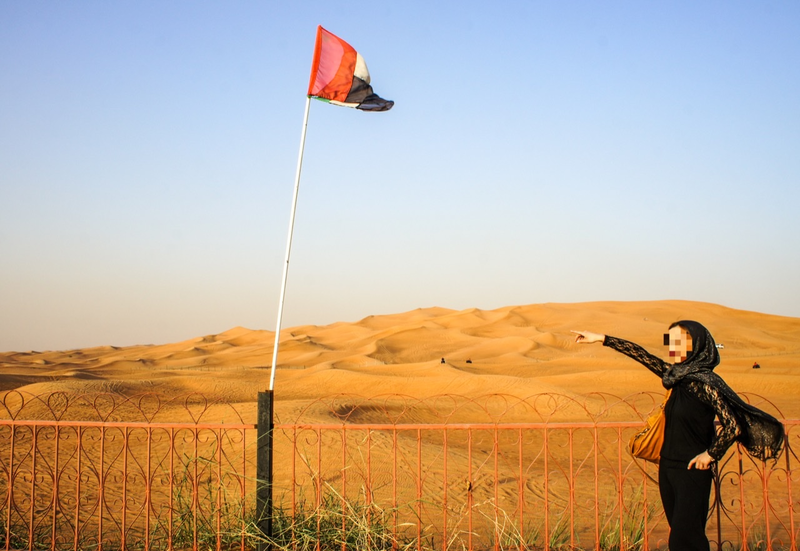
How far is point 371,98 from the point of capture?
277 inches

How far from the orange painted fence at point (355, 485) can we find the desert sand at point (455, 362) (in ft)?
5.55

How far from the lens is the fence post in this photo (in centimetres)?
545

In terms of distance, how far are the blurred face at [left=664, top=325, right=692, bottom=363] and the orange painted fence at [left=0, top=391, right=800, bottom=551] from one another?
703 mm

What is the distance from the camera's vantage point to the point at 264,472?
5.46 meters

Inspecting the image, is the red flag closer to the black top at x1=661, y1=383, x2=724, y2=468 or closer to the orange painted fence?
the orange painted fence

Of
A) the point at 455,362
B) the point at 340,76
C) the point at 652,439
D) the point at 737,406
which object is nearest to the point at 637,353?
the point at 652,439

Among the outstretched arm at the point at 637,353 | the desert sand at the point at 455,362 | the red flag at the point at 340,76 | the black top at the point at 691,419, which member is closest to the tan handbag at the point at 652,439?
the black top at the point at 691,419

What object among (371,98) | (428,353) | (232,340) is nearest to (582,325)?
(428,353)

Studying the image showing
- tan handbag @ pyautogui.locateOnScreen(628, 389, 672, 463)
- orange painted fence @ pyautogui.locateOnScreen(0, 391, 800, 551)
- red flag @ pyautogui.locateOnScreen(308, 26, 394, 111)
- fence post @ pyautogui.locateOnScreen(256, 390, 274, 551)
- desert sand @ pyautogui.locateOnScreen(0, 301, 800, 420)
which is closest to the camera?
tan handbag @ pyautogui.locateOnScreen(628, 389, 672, 463)

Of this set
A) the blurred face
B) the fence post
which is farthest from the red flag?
the blurred face

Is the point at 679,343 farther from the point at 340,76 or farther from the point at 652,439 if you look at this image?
the point at 340,76

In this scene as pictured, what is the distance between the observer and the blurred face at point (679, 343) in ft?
Result: 13.7

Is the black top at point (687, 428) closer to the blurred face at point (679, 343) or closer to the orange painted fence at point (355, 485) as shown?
the blurred face at point (679, 343)

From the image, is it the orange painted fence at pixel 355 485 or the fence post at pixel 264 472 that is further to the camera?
the orange painted fence at pixel 355 485
